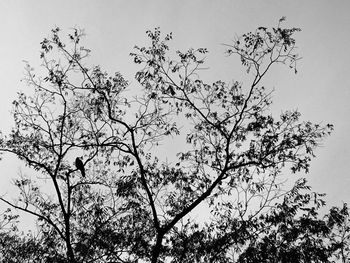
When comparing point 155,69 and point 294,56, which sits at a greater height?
point 294,56

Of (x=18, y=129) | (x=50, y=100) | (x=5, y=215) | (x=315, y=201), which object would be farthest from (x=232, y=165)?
(x=5, y=215)

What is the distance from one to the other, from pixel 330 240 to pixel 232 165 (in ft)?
33.0

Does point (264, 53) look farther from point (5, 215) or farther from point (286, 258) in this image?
point (5, 215)

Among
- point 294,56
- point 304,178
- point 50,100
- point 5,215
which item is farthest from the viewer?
point 5,215

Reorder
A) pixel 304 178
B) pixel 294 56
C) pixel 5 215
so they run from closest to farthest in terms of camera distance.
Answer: pixel 294 56
pixel 304 178
pixel 5 215

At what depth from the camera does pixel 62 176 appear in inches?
568

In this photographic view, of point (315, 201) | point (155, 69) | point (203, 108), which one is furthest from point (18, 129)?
point (315, 201)

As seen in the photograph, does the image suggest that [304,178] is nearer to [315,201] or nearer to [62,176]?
[315,201]

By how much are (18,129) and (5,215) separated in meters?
5.83

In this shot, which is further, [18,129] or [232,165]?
[18,129]

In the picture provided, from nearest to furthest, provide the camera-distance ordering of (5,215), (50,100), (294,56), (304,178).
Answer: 1. (294,56)
2. (304,178)
3. (50,100)
4. (5,215)

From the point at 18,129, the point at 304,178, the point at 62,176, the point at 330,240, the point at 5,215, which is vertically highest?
the point at 330,240

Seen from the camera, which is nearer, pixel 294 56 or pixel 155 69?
pixel 294 56

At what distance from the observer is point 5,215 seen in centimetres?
1733
